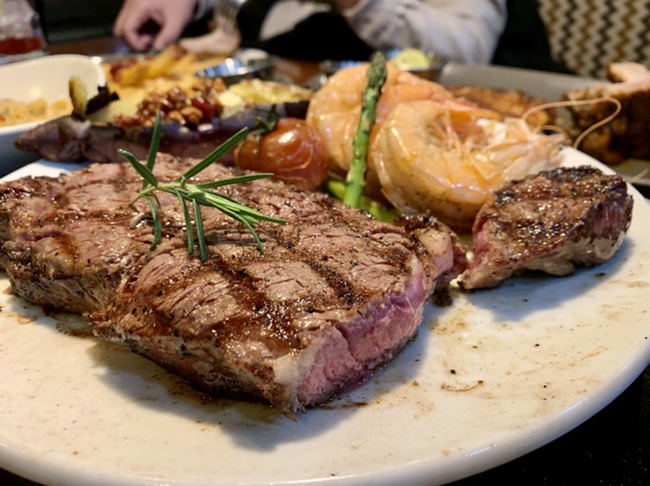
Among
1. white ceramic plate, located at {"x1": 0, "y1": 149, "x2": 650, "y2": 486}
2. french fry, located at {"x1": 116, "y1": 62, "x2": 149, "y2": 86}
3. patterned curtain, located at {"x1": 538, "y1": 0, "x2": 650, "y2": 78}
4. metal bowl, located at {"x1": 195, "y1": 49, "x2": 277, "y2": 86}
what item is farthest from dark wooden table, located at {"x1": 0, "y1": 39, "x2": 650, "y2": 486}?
patterned curtain, located at {"x1": 538, "y1": 0, "x2": 650, "y2": 78}

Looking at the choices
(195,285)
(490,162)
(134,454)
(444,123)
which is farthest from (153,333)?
(444,123)

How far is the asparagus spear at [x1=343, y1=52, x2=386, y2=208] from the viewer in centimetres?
282

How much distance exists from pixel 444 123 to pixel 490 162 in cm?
43

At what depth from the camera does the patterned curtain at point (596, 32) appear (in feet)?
22.7

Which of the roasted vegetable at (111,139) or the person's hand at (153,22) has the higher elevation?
the roasted vegetable at (111,139)

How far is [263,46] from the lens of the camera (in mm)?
7457

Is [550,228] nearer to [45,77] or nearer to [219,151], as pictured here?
[219,151]

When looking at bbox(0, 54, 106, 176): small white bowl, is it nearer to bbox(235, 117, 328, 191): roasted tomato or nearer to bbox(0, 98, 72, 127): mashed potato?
bbox(0, 98, 72, 127): mashed potato

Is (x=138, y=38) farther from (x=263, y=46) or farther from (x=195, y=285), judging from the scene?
(x=195, y=285)

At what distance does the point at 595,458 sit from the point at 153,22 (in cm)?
736

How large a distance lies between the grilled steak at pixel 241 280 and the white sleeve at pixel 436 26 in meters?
4.66

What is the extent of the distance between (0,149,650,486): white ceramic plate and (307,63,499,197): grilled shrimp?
4.30 ft

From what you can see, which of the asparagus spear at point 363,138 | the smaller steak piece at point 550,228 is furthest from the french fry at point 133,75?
the smaller steak piece at point 550,228

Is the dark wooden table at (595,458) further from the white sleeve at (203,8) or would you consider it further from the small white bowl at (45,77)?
the white sleeve at (203,8)
